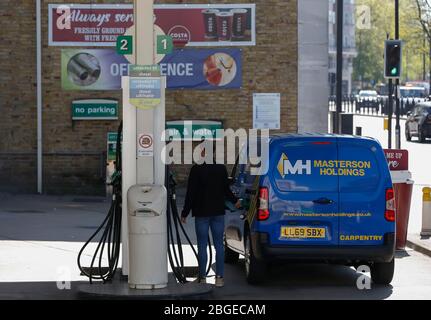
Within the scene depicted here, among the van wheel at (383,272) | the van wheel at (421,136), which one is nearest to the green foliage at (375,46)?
the van wheel at (421,136)

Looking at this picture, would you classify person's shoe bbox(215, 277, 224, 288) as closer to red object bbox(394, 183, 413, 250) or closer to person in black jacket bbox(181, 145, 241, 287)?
person in black jacket bbox(181, 145, 241, 287)

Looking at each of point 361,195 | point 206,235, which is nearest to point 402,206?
point 361,195

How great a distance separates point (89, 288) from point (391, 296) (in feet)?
11.0

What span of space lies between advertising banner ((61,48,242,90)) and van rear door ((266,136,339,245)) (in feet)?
39.3

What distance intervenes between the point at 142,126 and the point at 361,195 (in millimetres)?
2644

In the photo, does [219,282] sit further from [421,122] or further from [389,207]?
[421,122]

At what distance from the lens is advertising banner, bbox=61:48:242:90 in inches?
960

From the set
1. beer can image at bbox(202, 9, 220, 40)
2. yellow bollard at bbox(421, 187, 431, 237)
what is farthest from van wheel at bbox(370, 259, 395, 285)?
beer can image at bbox(202, 9, 220, 40)

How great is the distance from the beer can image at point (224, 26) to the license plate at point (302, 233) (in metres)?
12.4

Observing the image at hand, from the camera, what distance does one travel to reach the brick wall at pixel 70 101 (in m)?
24.4

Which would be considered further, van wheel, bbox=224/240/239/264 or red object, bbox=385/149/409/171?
red object, bbox=385/149/409/171

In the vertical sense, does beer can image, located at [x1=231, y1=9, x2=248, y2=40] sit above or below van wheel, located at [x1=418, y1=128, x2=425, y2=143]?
above

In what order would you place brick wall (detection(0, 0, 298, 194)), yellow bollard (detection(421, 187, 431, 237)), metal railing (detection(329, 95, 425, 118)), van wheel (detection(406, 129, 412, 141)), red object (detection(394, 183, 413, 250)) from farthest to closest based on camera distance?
metal railing (detection(329, 95, 425, 118))
van wheel (detection(406, 129, 412, 141))
brick wall (detection(0, 0, 298, 194))
yellow bollard (detection(421, 187, 431, 237))
red object (detection(394, 183, 413, 250))

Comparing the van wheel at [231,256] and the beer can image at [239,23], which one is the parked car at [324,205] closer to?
the van wheel at [231,256]
